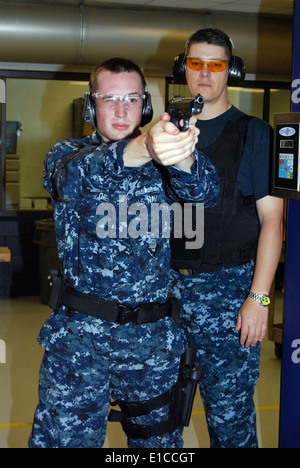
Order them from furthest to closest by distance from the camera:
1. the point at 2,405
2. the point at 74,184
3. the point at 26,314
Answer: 1. the point at 26,314
2. the point at 2,405
3. the point at 74,184

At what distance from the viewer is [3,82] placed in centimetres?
617

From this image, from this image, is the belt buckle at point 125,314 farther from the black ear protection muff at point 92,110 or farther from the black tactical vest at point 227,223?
the black ear protection muff at point 92,110

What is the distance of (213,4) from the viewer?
16.0 feet

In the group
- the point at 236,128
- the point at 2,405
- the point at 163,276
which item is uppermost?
the point at 236,128

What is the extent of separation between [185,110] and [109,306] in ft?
2.21

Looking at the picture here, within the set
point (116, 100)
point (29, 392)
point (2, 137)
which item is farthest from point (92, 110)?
point (2, 137)

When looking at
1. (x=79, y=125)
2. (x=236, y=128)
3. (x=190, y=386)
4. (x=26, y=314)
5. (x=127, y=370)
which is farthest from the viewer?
(x=79, y=125)

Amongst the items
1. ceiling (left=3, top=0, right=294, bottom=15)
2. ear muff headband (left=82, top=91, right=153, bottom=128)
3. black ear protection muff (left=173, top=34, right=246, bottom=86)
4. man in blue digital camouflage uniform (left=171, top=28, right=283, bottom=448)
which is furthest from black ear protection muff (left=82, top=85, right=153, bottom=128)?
ceiling (left=3, top=0, right=294, bottom=15)

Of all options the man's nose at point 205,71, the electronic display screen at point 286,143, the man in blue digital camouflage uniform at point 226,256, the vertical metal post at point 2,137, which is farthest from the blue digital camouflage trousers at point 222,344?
the vertical metal post at point 2,137

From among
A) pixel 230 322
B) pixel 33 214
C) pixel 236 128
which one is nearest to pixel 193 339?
pixel 230 322

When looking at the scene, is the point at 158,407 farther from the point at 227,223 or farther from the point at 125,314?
the point at 227,223

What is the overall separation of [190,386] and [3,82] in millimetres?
4989

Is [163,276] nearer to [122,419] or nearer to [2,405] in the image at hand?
[122,419]

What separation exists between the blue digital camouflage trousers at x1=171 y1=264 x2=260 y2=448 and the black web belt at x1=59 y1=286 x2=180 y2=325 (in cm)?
37
